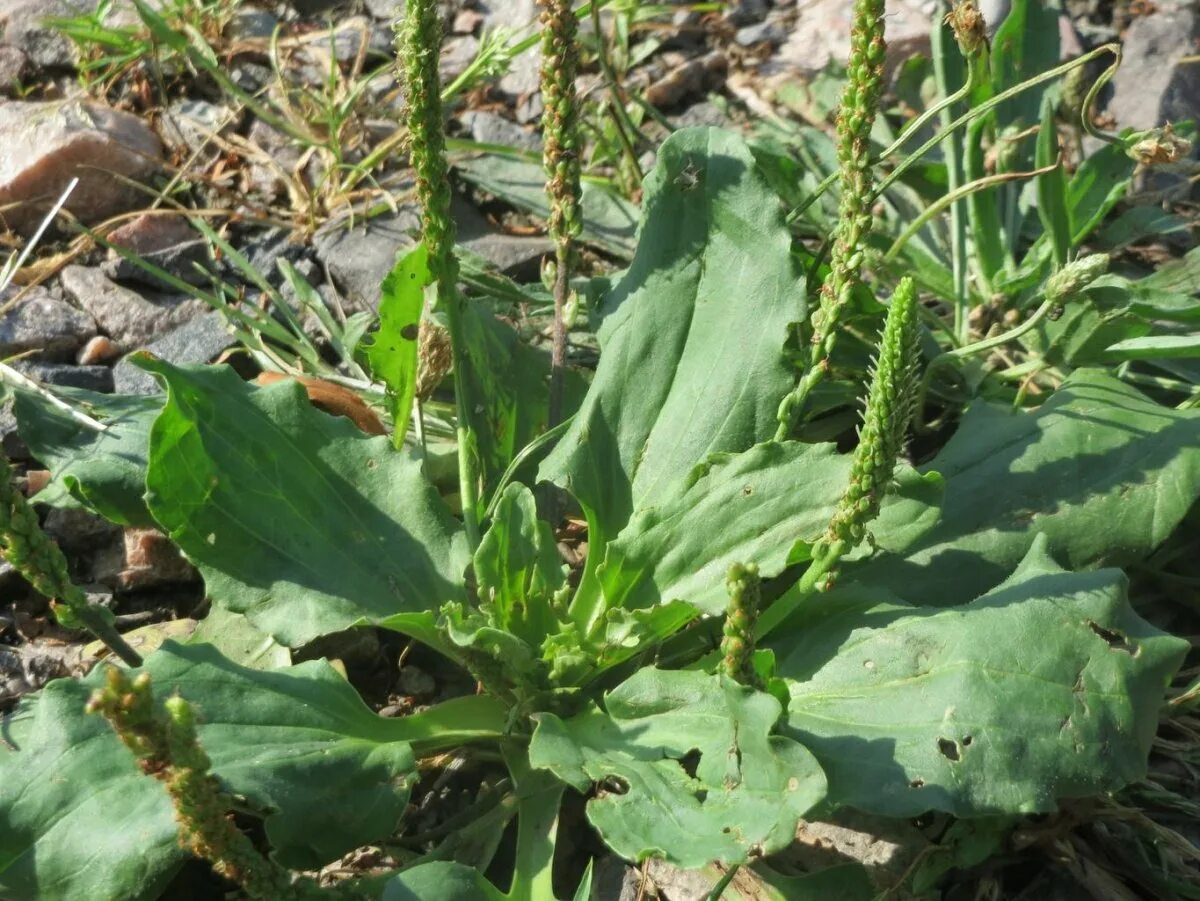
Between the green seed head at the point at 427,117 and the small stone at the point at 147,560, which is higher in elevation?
the green seed head at the point at 427,117

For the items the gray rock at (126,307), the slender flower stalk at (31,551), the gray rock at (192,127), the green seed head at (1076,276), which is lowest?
the gray rock at (126,307)

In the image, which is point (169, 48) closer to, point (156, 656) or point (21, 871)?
point (156, 656)

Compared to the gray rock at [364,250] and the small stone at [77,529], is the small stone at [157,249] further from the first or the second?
the small stone at [77,529]

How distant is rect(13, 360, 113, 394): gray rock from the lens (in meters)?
3.39

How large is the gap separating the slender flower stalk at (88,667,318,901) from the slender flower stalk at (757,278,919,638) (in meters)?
1.01

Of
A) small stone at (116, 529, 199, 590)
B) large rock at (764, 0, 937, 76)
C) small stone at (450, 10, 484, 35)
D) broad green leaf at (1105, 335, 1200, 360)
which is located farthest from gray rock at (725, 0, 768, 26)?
small stone at (116, 529, 199, 590)

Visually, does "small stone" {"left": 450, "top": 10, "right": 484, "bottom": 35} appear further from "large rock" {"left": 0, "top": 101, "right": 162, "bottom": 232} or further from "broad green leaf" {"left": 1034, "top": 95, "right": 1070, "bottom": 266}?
"broad green leaf" {"left": 1034, "top": 95, "right": 1070, "bottom": 266}

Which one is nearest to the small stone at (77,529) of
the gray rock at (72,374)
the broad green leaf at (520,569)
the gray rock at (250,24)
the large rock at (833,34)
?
the gray rock at (72,374)

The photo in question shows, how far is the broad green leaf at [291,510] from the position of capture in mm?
2521

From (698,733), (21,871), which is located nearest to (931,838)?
(698,733)

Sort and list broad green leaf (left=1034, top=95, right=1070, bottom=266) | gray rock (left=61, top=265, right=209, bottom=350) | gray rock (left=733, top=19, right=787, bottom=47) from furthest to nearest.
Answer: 1. gray rock (left=733, top=19, right=787, bottom=47)
2. gray rock (left=61, top=265, right=209, bottom=350)
3. broad green leaf (left=1034, top=95, right=1070, bottom=266)

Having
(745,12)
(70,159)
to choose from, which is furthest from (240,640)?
(745,12)

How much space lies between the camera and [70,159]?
156 inches

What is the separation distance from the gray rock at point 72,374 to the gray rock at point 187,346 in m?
0.03
